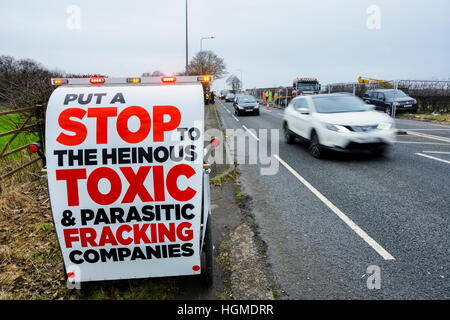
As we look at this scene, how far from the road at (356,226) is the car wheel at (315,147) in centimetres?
71

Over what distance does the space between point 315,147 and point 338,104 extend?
148 cm

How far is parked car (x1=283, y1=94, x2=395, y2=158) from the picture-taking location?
25.1 ft

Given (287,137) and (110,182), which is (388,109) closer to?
(287,137)

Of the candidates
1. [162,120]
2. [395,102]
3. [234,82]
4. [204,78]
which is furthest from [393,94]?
[234,82]

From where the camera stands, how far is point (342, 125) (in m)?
7.74

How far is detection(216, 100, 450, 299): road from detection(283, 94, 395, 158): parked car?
1.77 ft

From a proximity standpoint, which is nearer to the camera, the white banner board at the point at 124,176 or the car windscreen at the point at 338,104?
the white banner board at the point at 124,176

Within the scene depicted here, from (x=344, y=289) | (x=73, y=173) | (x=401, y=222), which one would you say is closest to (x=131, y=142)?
(x=73, y=173)

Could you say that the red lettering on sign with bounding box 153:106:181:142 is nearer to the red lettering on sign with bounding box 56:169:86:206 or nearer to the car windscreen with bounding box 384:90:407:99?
the red lettering on sign with bounding box 56:169:86:206

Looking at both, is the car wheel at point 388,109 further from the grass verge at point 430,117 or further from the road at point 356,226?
the road at point 356,226

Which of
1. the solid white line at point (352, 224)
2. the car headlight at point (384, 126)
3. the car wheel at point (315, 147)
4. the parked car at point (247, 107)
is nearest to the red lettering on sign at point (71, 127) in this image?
the solid white line at point (352, 224)

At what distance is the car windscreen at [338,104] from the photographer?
856 centimetres
